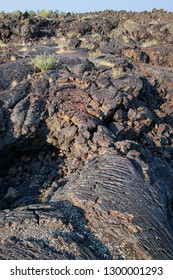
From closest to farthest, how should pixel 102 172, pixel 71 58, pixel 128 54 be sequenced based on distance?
pixel 102 172 < pixel 71 58 < pixel 128 54

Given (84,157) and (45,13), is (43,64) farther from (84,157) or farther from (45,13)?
(45,13)

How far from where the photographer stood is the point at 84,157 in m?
8.07

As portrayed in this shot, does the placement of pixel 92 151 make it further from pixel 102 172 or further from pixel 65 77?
pixel 65 77

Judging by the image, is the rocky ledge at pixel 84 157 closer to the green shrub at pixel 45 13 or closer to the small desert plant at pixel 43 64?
the small desert plant at pixel 43 64

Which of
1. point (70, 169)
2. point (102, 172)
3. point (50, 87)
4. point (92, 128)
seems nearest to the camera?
point (102, 172)

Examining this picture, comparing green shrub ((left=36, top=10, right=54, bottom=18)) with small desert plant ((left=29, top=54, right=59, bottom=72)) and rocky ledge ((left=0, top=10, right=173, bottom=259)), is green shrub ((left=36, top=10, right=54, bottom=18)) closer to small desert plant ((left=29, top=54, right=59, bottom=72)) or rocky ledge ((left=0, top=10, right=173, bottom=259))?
rocky ledge ((left=0, top=10, right=173, bottom=259))

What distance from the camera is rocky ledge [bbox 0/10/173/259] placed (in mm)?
5449

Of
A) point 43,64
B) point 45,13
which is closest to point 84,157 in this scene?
point 43,64

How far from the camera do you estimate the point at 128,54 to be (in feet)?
49.1

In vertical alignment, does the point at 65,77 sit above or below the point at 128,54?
below

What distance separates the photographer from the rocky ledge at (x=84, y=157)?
5.45 metres

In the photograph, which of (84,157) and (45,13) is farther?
(45,13)

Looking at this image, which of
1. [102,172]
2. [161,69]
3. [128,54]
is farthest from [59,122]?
[128,54]

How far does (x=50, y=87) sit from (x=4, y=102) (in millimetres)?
1421
